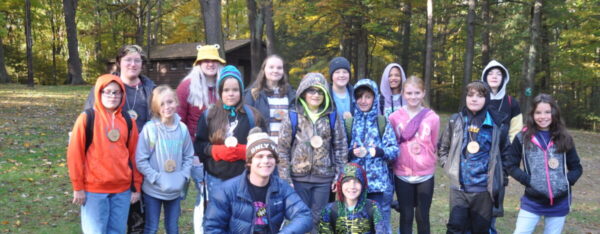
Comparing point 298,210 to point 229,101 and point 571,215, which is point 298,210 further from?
point 571,215

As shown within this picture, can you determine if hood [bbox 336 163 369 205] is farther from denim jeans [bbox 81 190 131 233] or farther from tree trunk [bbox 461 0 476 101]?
tree trunk [bbox 461 0 476 101]

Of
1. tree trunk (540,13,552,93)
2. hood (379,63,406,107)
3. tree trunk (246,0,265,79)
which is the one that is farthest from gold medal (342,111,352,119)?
tree trunk (540,13,552,93)

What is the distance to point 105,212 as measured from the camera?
3.77 m

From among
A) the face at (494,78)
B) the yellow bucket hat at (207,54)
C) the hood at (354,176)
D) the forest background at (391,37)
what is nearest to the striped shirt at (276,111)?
the yellow bucket hat at (207,54)

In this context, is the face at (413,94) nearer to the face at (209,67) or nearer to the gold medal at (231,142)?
the gold medal at (231,142)

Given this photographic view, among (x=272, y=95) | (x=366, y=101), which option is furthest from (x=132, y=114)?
(x=366, y=101)

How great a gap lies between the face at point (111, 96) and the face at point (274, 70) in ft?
5.25

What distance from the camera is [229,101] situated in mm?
4160

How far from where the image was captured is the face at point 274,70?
474 centimetres

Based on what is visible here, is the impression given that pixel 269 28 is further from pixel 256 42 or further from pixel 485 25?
pixel 485 25

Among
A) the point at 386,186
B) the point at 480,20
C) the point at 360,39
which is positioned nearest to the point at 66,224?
the point at 386,186

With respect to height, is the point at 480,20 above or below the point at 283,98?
above

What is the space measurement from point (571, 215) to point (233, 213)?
5958 millimetres

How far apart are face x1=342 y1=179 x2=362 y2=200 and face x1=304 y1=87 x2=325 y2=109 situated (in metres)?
0.83
